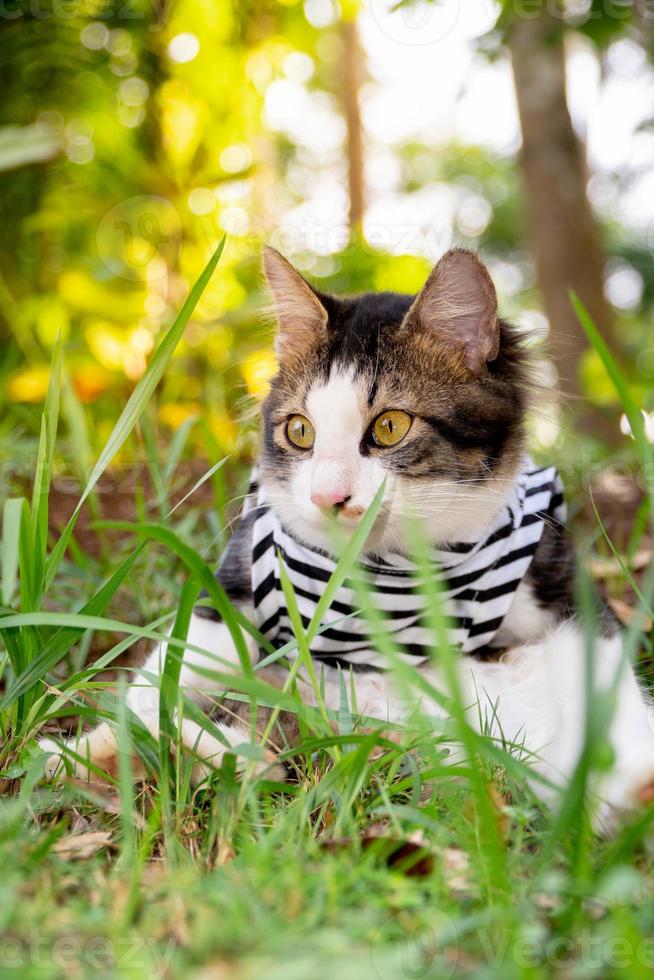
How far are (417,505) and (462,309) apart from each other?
0.38m

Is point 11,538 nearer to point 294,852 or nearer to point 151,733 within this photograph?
point 151,733

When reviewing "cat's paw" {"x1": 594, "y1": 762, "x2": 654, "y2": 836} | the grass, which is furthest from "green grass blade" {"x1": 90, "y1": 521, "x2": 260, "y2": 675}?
"cat's paw" {"x1": 594, "y1": 762, "x2": 654, "y2": 836}

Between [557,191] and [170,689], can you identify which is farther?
[557,191]

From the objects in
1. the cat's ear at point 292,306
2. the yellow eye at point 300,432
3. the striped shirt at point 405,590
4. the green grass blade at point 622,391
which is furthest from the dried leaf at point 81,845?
the cat's ear at point 292,306

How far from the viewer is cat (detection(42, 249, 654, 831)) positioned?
1304 millimetres

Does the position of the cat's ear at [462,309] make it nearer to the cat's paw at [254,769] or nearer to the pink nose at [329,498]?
the pink nose at [329,498]

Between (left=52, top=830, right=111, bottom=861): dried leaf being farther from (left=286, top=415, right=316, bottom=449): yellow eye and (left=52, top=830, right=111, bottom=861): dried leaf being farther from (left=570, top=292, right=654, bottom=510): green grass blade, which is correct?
(left=570, top=292, right=654, bottom=510): green grass blade

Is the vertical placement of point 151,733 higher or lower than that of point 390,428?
lower

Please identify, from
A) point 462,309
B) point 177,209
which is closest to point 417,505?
point 462,309

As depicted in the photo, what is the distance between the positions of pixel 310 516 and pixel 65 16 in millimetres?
3541

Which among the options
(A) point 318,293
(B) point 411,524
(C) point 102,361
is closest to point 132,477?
(C) point 102,361

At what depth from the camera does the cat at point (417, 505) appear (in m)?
1.30

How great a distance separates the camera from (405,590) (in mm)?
1356

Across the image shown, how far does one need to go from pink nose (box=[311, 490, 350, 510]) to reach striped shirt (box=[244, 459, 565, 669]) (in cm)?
16
